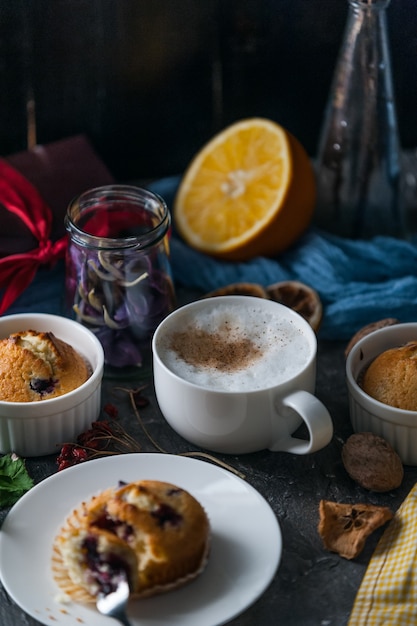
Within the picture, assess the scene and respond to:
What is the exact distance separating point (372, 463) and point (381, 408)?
0.23ft

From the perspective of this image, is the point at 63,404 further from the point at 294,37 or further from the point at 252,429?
the point at 294,37

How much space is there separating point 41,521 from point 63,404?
0.16 metres

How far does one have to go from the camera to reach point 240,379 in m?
1.17

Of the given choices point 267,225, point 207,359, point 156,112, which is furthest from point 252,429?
point 156,112

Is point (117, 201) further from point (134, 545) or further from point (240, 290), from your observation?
point (134, 545)

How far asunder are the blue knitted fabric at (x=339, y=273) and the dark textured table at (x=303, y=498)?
0.22ft

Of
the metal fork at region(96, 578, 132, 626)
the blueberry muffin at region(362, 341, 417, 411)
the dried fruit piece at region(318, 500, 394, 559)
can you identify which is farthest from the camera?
the blueberry muffin at region(362, 341, 417, 411)

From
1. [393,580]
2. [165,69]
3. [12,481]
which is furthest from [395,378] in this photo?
[165,69]

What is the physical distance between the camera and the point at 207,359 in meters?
1.22

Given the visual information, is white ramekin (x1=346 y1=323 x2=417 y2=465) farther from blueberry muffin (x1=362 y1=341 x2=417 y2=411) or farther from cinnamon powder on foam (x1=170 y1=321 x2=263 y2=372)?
cinnamon powder on foam (x1=170 y1=321 x2=263 y2=372)

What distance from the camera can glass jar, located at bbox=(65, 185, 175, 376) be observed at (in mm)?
1328

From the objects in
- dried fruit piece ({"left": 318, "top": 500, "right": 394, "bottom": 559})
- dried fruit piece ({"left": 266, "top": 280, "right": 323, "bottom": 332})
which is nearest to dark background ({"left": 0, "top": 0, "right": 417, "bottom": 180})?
dried fruit piece ({"left": 266, "top": 280, "right": 323, "bottom": 332})

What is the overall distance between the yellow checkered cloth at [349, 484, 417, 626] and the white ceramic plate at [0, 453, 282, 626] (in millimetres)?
107

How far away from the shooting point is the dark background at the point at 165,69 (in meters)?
1.59
